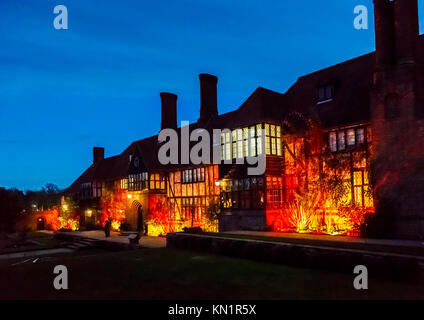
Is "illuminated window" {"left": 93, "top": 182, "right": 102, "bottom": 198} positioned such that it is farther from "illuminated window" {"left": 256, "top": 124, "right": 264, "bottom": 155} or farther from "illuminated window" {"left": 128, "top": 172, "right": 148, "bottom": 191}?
"illuminated window" {"left": 256, "top": 124, "right": 264, "bottom": 155}

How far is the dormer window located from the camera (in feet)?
73.1

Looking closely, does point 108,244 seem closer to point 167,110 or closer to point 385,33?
point 167,110

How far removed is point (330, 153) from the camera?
19906mm

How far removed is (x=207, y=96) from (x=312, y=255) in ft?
71.1

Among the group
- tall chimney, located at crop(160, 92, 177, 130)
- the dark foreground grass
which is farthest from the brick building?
the dark foreground grass

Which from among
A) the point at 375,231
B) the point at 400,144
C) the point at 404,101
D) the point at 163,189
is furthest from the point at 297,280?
the point at 163,189

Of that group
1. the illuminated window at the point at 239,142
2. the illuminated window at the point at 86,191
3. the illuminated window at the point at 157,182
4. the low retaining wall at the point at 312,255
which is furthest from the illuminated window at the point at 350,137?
the illuminated window at the point at 86,191

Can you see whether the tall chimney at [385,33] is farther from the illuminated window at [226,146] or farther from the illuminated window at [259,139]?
the illuminated window at [226,146]

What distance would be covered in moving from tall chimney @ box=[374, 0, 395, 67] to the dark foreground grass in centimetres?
1239

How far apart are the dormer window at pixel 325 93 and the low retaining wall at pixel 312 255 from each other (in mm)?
12336
